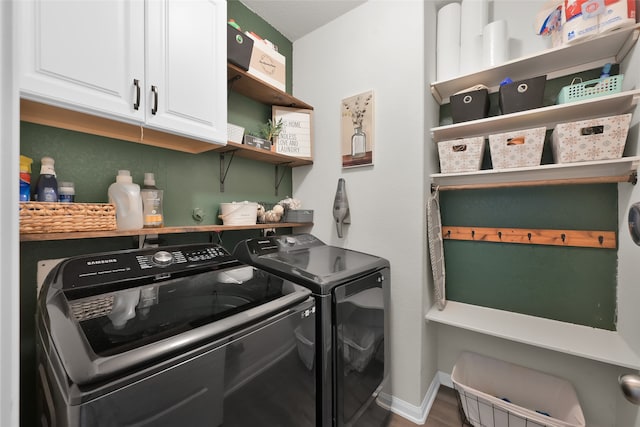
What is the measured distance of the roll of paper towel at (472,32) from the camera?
1.74 m

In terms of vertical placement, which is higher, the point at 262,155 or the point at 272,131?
the point at 272,131

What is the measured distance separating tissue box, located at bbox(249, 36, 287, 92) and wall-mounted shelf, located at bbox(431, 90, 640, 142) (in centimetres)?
119

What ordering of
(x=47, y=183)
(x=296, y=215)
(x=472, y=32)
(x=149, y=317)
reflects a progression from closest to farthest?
(x=149, y=317) < (x=47, y=183) < (x=472, y=32) < (x=296, y=215)

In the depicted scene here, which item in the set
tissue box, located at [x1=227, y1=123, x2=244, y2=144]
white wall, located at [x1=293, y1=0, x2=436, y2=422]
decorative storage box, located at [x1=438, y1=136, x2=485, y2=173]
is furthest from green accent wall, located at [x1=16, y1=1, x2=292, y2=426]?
decorative storage box, located at [x1=438, y1=136, x2=485, y2=173]

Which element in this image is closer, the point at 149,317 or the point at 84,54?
the point at 149,317

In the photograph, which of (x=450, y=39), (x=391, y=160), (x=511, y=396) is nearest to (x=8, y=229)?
(x=391, y=160)

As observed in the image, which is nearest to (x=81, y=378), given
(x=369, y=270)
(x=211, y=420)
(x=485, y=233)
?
(x=211, y=420)

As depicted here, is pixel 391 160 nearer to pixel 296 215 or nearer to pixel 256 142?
pixel 296 215

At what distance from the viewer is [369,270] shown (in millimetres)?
1508

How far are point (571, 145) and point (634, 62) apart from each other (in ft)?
1.53

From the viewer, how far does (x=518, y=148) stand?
154 centimetres

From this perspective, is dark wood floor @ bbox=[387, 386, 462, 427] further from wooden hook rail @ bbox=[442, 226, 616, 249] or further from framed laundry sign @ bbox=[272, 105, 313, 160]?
framed laundry sign @ bbox=[272, 105, 313, 160]

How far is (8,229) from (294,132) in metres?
1.85

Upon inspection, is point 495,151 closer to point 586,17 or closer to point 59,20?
point 586,17
